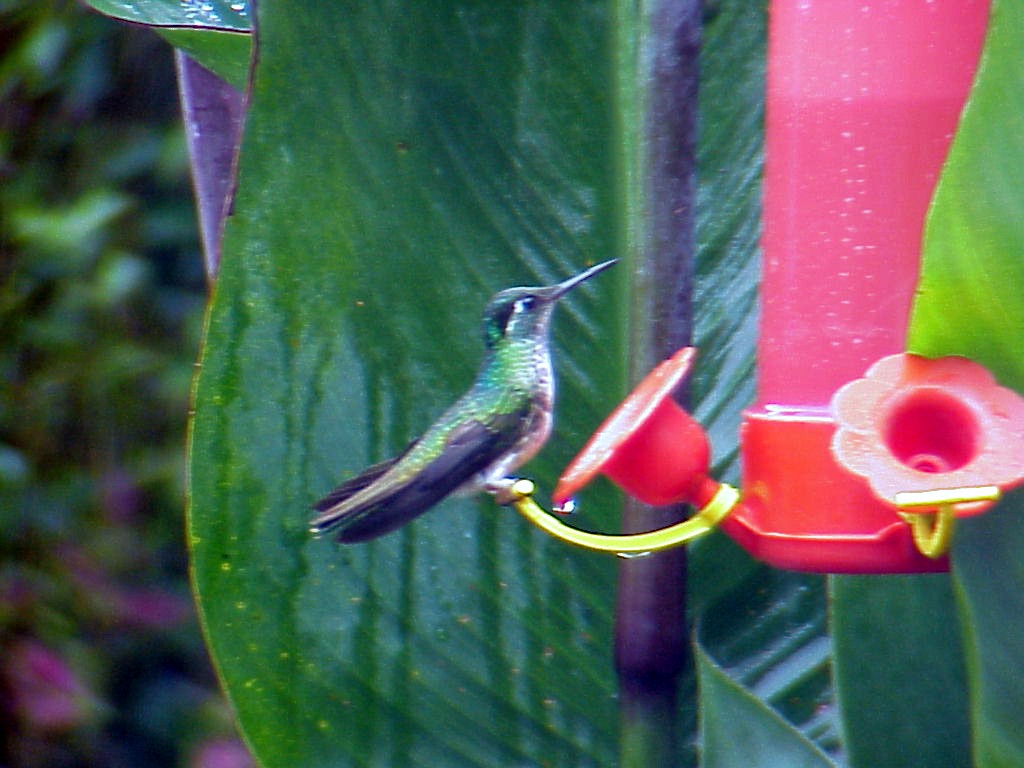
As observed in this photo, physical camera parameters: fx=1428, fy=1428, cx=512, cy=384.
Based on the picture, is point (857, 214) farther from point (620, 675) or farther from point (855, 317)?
point (620, 675)

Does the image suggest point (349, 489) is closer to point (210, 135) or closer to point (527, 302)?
point (527, 302)

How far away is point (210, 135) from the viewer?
1.36 meters

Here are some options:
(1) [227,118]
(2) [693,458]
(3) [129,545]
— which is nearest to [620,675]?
(2) [693,458]

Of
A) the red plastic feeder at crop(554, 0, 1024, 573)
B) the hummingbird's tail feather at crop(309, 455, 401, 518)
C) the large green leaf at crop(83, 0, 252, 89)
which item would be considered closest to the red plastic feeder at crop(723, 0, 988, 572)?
the red plastic feeder at crop(554, 0, 1024, 573)

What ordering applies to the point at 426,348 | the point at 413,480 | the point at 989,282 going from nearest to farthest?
the point at 989,282 < the point at 413,480 < the point at 426,348

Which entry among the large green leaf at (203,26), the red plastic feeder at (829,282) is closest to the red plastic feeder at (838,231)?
the red plastic feeder at (829,282)

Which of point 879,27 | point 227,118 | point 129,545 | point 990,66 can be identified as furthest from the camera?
point 129,545

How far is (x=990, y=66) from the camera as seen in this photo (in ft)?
2.26

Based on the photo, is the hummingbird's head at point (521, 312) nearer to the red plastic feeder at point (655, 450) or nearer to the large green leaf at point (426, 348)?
the large green leaf at point (426, 348)

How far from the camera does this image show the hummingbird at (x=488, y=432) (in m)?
0.98

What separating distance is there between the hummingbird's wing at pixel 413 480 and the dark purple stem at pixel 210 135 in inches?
15.6

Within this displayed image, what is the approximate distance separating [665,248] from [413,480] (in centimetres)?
24

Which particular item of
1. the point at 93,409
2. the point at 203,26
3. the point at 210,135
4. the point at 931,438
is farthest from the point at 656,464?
the point at 93,409

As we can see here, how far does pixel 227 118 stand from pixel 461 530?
49 centimetres
